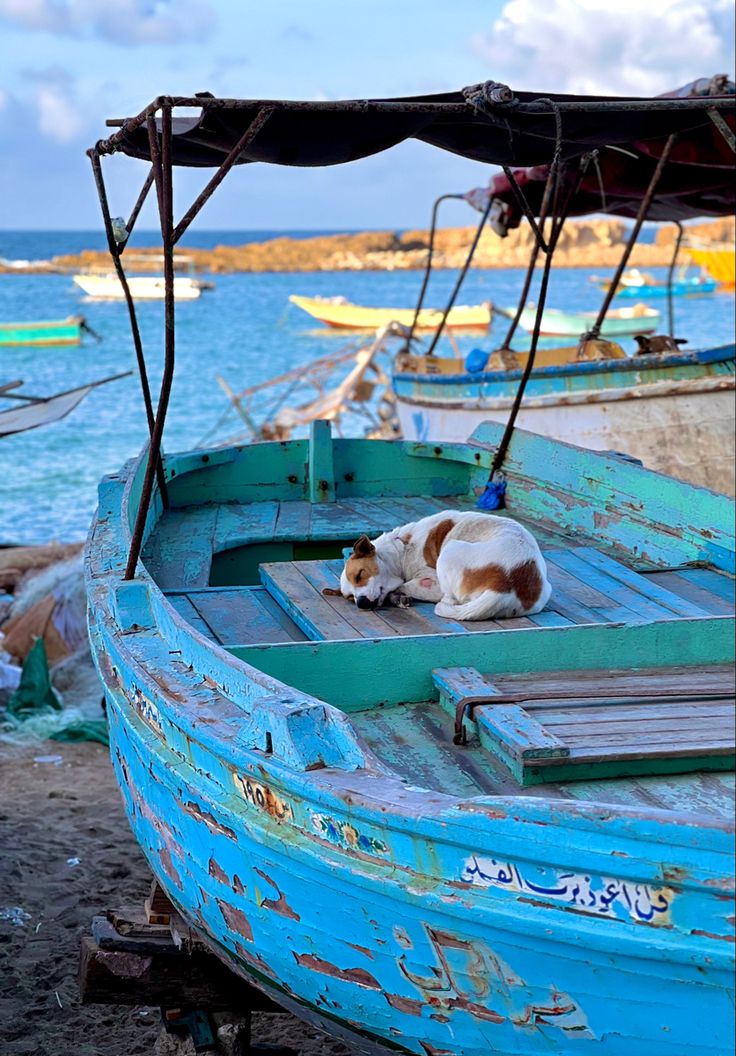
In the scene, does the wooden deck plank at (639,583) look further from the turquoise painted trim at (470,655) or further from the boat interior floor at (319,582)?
the turquoise painted trim at (470,655)

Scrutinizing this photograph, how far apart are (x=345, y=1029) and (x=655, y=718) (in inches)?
42.8

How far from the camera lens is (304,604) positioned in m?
4.18

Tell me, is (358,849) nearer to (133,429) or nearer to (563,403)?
(563,403)

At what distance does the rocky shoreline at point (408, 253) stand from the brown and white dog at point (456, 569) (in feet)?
274

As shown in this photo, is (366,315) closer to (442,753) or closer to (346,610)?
(346,610)

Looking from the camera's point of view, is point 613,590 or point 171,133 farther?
point 613,590

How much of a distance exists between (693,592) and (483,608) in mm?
923

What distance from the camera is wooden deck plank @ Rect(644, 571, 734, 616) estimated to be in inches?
166

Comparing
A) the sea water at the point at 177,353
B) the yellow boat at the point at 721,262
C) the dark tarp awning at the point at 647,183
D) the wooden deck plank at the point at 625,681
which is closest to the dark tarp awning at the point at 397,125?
the wooden deck plank at the point at 625,681

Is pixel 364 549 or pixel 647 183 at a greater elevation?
pixel 647 183

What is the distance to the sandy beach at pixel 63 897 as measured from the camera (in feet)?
14.5

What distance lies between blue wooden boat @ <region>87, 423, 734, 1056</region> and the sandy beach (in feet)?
3.35

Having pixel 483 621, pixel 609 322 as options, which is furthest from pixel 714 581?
pixel 609 322

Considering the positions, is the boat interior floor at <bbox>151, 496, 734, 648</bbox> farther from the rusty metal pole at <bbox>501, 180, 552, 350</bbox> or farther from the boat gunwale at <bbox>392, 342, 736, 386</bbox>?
the boat gunwale at <bbox>392, 342, 736, 386</bbox>
